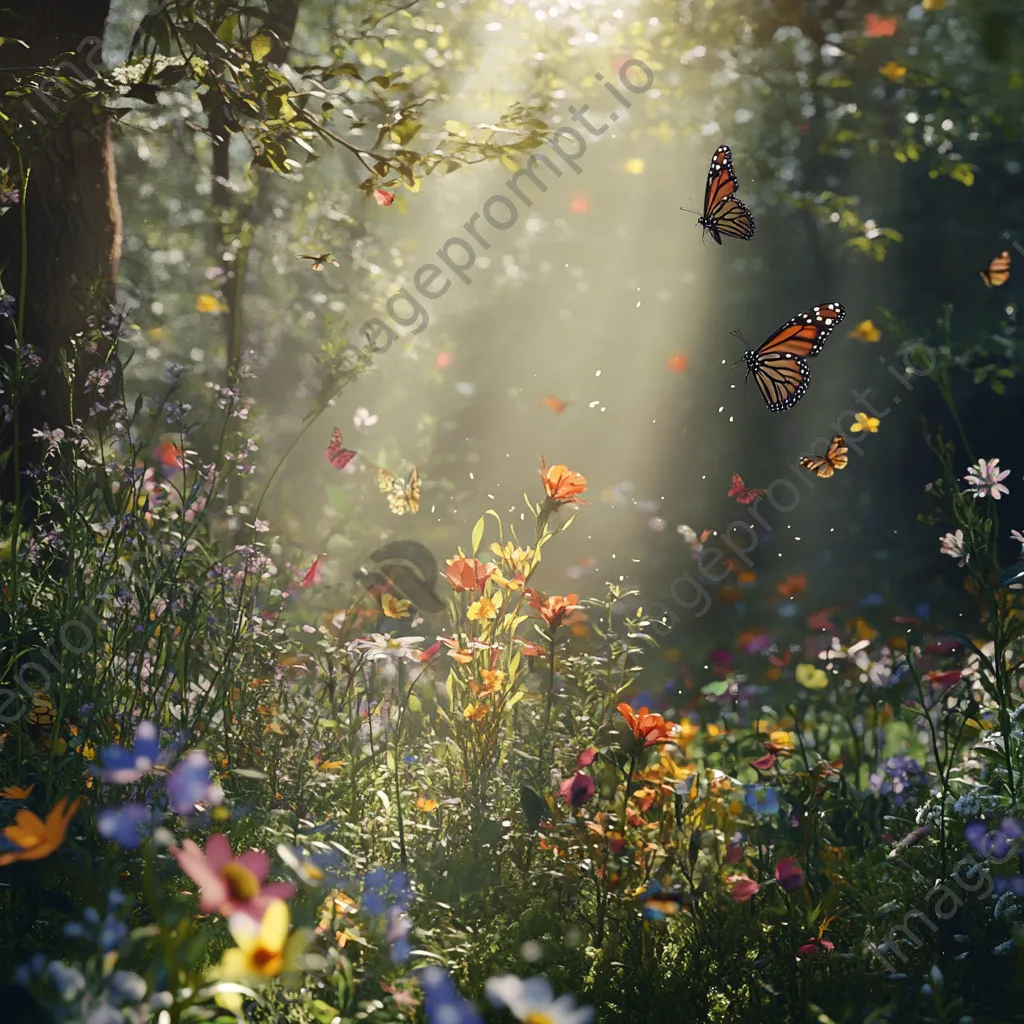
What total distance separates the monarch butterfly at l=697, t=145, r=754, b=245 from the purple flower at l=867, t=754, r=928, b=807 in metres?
1.64

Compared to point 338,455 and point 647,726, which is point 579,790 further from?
point 338,455

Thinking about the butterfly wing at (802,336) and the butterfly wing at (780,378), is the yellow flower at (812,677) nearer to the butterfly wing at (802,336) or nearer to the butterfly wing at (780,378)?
the butterfly wing at (780,378)

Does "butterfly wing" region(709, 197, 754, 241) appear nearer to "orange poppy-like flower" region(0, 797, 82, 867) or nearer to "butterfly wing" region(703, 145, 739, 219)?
"butterfly wing" region(703, 145, 739, 219)

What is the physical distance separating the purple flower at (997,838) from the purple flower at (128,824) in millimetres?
1690

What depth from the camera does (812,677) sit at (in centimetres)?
422

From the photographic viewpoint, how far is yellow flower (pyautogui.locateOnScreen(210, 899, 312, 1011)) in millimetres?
1261

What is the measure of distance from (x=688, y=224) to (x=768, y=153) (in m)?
1.14

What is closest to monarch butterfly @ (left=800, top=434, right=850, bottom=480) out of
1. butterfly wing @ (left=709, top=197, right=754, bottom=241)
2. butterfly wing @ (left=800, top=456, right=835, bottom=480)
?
butterfly wing @ (left=800, top=456, right=835, bottom=480)

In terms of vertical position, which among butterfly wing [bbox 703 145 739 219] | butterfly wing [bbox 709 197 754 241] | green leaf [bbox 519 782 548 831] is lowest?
green leaf [bbox 519 782 548 831]

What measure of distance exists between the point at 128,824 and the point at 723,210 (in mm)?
2453

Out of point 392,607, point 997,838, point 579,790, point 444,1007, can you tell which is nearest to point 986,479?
point 997,838

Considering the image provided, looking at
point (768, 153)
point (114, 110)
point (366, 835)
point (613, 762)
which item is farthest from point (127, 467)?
point (768, 153)

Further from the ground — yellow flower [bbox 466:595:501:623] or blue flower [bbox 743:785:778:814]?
yellow flower [bbox 466:595:501:623]

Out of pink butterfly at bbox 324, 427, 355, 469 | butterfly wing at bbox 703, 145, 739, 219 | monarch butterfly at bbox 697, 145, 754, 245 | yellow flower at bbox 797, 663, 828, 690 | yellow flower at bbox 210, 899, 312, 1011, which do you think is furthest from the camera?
pink butterfly at bbox 324, 427, 355, 469
